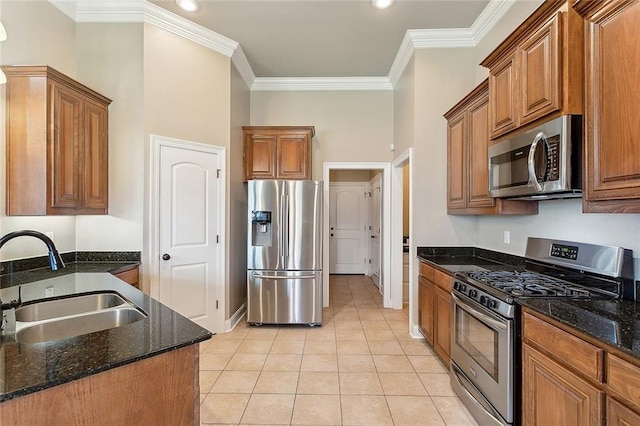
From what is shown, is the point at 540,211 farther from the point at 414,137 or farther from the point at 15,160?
the point at 15,160

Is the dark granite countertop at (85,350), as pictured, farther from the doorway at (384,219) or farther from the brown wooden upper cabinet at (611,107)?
the doorway at (384,219)

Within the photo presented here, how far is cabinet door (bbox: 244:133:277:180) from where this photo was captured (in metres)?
3.91

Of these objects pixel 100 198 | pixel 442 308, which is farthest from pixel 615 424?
pixel 100 198

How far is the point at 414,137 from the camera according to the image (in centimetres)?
325

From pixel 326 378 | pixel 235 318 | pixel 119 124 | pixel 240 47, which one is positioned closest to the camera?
pixel 326 378

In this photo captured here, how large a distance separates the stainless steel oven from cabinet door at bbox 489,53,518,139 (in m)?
1.16

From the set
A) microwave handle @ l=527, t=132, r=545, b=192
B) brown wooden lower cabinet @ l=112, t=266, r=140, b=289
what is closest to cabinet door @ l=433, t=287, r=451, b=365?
microwave handle @ l=527, t=132, r=545, b=192

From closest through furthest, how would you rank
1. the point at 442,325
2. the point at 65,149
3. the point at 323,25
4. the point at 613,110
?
the point at 613,110 < the point at 65,149 < the point at 442,325 < the point at 323,25

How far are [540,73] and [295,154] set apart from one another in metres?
2.71

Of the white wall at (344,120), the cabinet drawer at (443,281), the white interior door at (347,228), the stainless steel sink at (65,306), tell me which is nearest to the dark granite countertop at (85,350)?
the stainless steel sink at (65,306)

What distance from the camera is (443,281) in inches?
99.9

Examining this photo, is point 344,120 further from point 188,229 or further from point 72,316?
point 72,316

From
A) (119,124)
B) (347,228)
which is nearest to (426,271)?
(119,124)

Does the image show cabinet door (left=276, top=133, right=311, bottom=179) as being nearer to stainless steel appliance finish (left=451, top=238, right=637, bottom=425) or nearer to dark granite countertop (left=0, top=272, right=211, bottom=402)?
stainless steel appliance finish (left=451, top=238, right=637, bottom=425)
